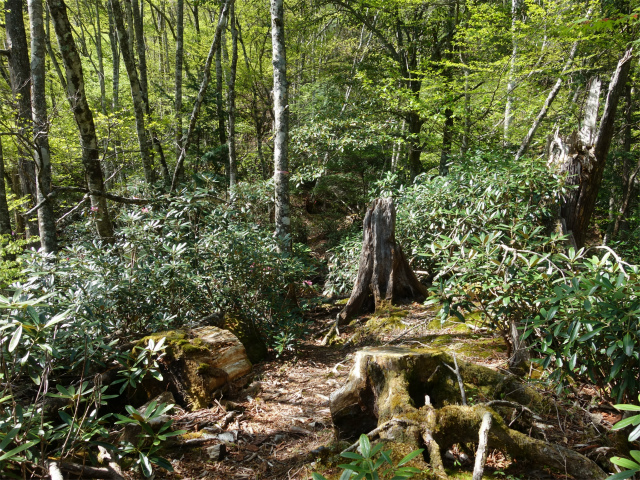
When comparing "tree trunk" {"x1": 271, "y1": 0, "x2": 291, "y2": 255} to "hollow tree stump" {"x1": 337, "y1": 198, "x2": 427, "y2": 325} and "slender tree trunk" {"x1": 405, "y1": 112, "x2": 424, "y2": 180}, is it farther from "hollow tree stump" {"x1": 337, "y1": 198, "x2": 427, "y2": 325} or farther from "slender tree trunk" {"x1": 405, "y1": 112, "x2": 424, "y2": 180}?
"slender tree trunk" {"x1": 405, "y1": 112, "x2": 424, "y2": 180}

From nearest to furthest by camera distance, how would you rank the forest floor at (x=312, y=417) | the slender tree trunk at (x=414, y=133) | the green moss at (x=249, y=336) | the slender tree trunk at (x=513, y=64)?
the forest floor at (x=312, y=417), the green moss at (x=249, y=336), the slender tree trunk at (x=513, y=64), the slender tree trunk at (x=414, y=133)

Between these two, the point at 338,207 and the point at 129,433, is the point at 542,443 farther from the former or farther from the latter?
the point at 338,207

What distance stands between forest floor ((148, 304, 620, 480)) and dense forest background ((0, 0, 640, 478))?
0.27 meters

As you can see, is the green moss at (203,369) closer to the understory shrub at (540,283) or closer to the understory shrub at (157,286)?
the understory shrub at (157,286)

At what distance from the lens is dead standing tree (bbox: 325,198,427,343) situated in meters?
5.76

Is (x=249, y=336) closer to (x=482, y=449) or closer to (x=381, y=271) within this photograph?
(x=381, y=271)

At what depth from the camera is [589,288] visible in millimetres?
2064

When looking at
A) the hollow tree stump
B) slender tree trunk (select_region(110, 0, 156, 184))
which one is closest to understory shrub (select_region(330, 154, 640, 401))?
the hollow tree stump

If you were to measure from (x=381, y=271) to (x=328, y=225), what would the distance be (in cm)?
606

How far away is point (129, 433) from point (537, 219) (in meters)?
5.49

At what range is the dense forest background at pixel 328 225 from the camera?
2143 mm

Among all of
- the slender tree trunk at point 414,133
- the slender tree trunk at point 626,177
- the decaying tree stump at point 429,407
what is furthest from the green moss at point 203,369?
the slender tree trunk at point 626,177

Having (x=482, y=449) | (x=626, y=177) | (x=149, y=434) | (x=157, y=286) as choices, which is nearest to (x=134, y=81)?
(x=157, y=286)

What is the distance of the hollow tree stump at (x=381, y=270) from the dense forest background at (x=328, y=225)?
0.50 m
